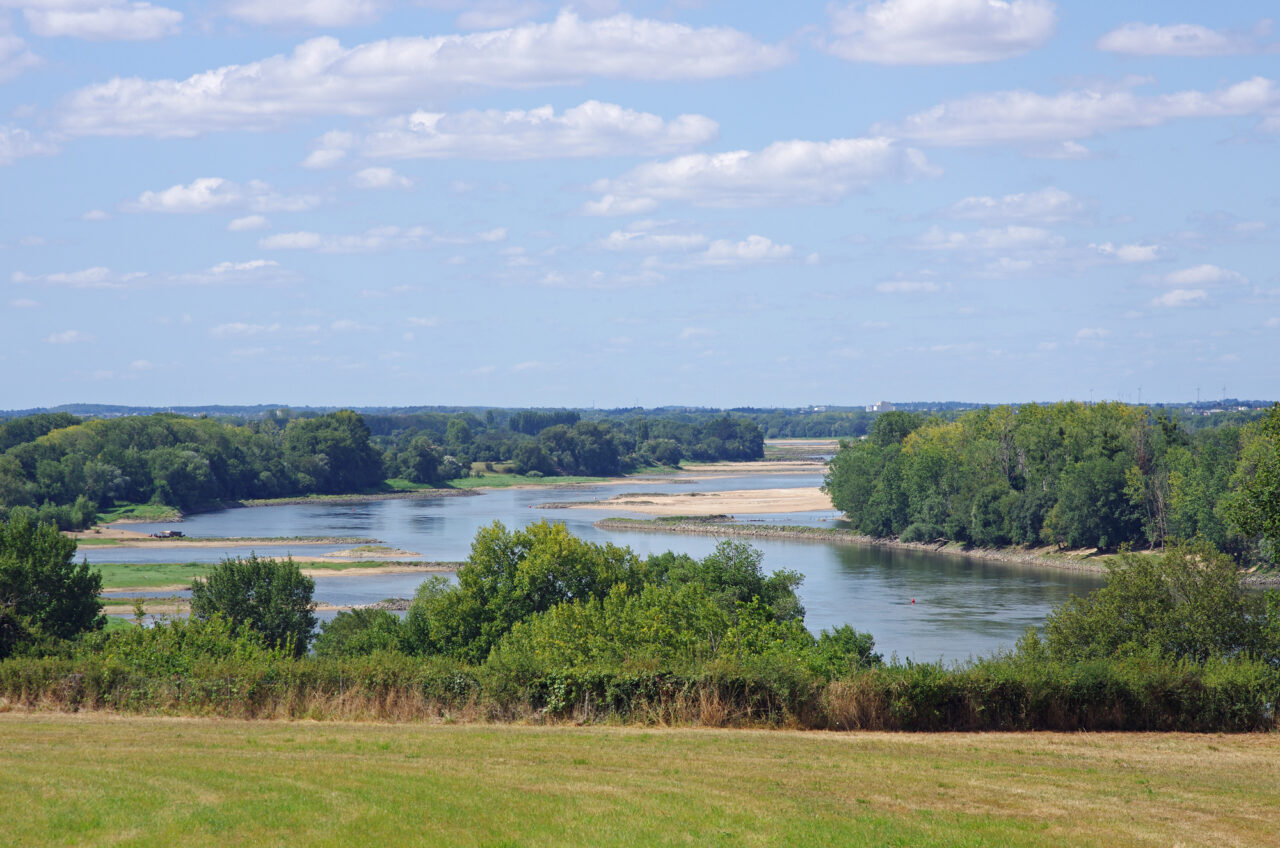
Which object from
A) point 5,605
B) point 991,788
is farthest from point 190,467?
point 991,788

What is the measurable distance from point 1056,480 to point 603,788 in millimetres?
94426

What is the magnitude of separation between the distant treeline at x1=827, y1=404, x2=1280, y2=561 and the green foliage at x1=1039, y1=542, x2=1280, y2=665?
152 feet

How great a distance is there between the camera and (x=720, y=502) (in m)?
145

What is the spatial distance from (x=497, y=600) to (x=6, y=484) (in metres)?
93.4

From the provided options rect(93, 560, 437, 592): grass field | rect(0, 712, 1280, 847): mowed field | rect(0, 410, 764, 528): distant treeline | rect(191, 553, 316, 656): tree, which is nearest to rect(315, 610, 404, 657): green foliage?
rect(191, 553, 316, 656): tree

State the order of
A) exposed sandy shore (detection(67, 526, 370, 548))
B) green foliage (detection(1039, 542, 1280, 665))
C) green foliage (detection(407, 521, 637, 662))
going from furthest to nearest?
exposed sandy shore (detection(67, 526, 370, 548)) < green foliage (detection(407, 521, 637, 662)) < green foliage (detection(1039, 542, 1280, 665))

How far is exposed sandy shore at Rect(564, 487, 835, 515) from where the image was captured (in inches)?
5285

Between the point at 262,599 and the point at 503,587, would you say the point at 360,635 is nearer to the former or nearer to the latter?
the point at 503,587

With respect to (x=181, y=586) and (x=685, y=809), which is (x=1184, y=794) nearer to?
(x=685, y=809)

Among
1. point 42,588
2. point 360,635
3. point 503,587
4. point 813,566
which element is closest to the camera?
point 360,635

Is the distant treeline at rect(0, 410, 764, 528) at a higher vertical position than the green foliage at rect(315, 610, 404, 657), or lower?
higher

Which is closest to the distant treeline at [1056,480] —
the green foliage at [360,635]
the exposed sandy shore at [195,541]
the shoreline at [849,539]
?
the shoreline at [849,539]

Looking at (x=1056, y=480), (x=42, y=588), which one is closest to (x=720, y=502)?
(x=1056, y=480)

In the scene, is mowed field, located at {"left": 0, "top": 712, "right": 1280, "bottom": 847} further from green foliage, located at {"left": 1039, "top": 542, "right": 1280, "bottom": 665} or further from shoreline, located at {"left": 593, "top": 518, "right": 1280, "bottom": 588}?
shoreline, located at {"left": 593, "top": 518, "right": 1280, "bottom": 588}
